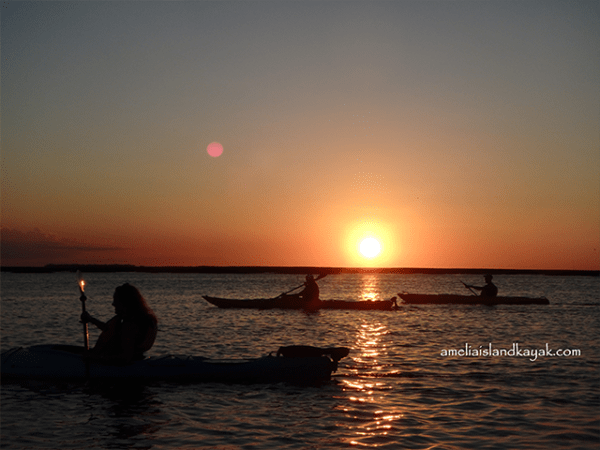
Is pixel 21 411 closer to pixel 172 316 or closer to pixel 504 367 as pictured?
pixel 504 367

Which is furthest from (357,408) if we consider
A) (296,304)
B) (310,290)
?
(296,304)

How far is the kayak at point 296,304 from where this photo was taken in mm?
34153

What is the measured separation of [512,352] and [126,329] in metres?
12.7

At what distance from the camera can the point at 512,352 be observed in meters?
18.2

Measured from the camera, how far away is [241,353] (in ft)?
61.0

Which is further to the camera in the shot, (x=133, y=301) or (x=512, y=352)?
(x=512, y=352)

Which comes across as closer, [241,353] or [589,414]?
[589,414]

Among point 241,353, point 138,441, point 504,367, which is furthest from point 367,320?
point 138,441

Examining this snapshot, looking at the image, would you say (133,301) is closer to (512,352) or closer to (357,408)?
(357,408)

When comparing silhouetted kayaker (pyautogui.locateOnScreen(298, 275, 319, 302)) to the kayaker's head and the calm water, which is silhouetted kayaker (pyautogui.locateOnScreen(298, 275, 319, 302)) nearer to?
the calm water

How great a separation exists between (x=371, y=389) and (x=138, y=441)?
5481 mm

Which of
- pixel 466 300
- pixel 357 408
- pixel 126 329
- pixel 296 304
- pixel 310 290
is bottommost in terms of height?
pixel 466 300

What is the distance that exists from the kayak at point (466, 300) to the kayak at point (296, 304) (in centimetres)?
480

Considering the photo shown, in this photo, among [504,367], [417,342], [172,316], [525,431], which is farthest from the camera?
[172,316]
